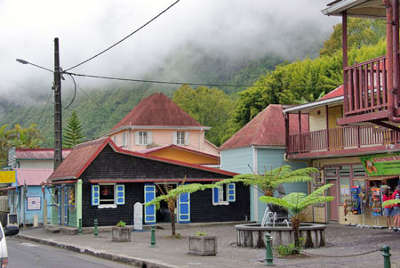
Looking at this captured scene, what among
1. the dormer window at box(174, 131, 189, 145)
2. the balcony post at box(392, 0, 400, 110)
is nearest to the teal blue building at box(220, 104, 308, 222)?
the balcony post at box(392, 0, 400, 110)

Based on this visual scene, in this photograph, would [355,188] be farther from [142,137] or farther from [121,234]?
[142,137]

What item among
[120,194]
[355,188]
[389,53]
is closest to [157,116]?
[120,194]

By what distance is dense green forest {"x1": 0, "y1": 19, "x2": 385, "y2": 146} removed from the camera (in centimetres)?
5834

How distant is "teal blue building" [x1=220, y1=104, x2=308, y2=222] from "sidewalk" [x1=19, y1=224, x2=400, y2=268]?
5.64 m

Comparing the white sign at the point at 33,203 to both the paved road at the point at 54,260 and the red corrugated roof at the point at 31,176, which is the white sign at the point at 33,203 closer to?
the red corrugated roof at the point at 31,176

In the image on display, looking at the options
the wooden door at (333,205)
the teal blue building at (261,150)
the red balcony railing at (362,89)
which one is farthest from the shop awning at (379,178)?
the red balcony railing at (362,89)

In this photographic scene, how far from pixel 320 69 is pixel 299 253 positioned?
4435cm

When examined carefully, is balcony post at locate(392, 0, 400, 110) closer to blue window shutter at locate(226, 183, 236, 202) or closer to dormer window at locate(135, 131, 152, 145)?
blue window shutter at locate(226, 183, 236, 202)

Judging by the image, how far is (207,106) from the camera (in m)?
104

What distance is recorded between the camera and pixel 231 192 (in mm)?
33625

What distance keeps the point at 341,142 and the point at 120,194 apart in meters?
11.3

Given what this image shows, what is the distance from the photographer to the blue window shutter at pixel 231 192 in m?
33.5

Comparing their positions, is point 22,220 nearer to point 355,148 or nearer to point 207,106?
point 355,148

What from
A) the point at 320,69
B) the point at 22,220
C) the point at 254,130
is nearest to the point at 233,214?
the point at 254,130
